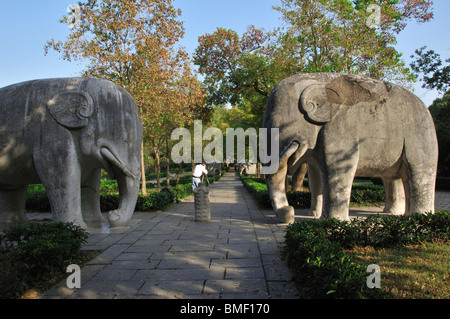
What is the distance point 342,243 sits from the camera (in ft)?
18.1

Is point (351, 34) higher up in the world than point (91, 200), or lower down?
higher up

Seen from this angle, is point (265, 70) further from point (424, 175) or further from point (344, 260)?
point (344, 260)

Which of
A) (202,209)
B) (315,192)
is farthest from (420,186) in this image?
(202,209)

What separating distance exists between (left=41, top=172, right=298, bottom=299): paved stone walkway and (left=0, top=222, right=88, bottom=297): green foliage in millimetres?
269

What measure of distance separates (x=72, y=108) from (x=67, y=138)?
598mm

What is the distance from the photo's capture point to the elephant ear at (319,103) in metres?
6.85

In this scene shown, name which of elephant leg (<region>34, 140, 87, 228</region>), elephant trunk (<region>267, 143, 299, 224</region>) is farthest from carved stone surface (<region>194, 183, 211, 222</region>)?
elephant leg (<region>34, 140, 87, 228</region>)

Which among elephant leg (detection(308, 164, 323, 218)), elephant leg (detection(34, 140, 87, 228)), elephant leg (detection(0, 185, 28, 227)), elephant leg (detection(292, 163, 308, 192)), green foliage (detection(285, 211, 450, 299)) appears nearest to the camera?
green foliage (detection(285, 211, 450, 299))

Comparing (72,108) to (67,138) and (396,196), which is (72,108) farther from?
(396,196)

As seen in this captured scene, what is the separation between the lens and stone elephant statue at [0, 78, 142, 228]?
6.31 m

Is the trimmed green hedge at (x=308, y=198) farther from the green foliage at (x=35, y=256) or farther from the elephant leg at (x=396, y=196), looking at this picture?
the green foliage at (x=35, y=256)

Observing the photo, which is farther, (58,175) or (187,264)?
(58,175)

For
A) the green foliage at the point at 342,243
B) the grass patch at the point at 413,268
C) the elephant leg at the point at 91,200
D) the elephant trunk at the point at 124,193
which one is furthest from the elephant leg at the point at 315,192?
the elephant leg at the point at 91,200

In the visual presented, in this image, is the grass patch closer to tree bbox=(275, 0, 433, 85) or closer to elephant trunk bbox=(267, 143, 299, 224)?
elephant trunk bbox=(267, 143, 299, 224)
